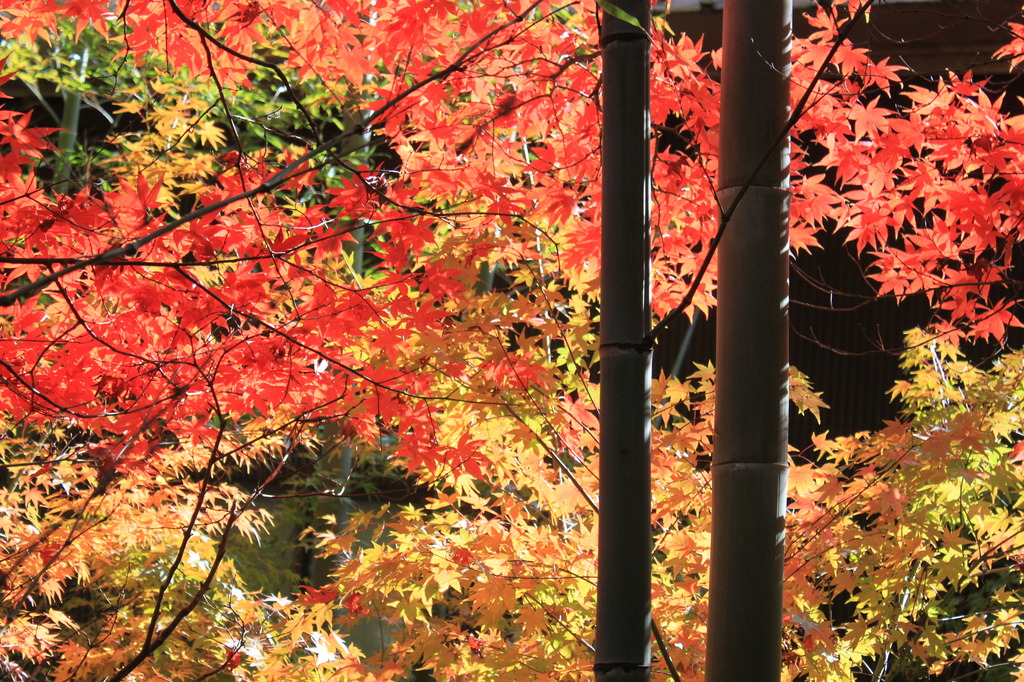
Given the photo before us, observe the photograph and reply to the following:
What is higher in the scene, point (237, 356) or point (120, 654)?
point (237, 356)

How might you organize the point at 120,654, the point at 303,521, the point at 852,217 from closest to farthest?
the point at 852,217
the point at 120,654
the point at 303,521

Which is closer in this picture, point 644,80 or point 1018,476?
point 644,80

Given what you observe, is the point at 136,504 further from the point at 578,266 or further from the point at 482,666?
the point at 578,266

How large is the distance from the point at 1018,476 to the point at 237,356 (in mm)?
3485

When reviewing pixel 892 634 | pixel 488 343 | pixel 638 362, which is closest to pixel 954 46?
pixel 892 634

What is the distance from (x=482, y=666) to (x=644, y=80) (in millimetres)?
2481

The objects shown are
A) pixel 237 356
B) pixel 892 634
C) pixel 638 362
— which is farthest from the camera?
pixel 892 634

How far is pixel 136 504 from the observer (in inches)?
188

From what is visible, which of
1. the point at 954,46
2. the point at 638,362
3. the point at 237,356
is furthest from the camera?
the point at 954,46

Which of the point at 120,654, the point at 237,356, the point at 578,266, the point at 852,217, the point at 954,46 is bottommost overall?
the point at 120,654

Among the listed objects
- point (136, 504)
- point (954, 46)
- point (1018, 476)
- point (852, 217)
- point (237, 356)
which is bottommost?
point (136, 504)

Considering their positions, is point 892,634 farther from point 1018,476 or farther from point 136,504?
point 136,504

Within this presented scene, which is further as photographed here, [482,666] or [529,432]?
[482,666]

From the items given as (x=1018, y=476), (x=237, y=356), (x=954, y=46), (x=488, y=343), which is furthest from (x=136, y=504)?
(x=954, y=46)
